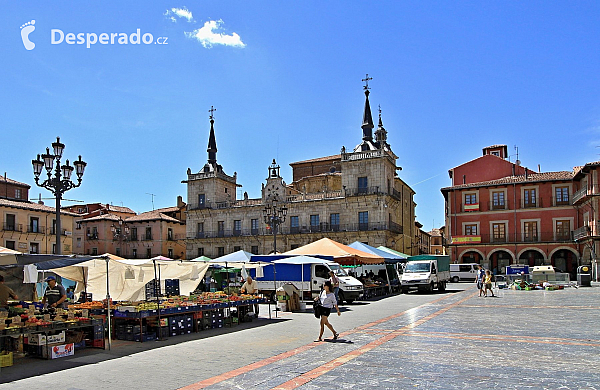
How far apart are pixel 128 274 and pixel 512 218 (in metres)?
43.8

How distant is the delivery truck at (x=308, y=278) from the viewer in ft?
71.2

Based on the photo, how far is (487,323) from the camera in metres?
14.9

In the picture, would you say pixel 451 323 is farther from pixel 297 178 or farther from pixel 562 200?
pixel 297 178

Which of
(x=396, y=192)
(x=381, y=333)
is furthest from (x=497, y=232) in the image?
(x=381, y=333)

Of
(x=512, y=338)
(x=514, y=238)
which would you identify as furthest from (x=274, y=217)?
(x=514, y=238)

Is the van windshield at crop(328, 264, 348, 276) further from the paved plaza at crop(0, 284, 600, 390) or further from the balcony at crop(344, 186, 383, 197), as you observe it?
the balcony at crop(344, 186, 383, 197)

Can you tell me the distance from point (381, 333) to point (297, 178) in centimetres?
5323

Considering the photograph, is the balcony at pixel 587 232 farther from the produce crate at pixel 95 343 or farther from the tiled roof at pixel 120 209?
the tiled roof at pixel 120 209

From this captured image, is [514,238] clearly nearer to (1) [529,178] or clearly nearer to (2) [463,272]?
(1) [529,178]

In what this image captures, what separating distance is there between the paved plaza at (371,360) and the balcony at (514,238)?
35396 mm

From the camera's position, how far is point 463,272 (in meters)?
46.7

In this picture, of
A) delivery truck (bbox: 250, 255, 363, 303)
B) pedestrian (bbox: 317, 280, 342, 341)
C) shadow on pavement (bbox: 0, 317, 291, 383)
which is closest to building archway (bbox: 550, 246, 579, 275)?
delivery truck (bbox: 250, 255, 363, 303)

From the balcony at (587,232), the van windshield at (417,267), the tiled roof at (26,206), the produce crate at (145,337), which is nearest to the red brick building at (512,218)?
the balcony at (587,232)

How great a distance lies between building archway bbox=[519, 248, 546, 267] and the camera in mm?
47812
